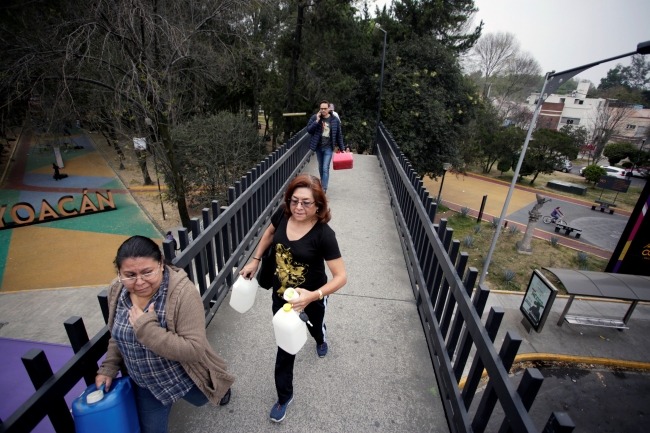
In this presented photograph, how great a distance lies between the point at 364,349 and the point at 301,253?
1.28 metres

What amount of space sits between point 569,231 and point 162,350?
85.3ft

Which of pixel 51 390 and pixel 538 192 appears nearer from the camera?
pixel 51 390

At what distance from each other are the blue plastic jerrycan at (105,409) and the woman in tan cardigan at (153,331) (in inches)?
2.7

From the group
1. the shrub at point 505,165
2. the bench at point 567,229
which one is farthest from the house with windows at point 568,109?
the bench at point 567,229

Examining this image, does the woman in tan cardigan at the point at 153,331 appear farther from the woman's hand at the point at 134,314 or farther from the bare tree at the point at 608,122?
the bare tree at the point at 608,122

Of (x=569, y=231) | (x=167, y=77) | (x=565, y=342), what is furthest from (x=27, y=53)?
(x=569, y=231)

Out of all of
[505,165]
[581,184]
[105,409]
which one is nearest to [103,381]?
[105,409]

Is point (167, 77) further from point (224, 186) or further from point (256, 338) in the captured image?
point (256, 338)

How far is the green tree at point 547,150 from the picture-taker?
3145 centimetres

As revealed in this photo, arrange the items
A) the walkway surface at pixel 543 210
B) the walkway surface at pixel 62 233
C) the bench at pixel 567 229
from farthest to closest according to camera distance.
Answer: the bench at pixel 567 229
the walkway surface at pixel 543 210
the walkway surface at pixel 62 233

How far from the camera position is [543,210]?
87.9 feet

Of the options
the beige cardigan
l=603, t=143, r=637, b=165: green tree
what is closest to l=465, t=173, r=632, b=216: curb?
l=603, t=143, r=637, b=165: green tree

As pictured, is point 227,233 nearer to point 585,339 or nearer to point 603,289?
point 603,289

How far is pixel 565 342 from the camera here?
7.93 meters
